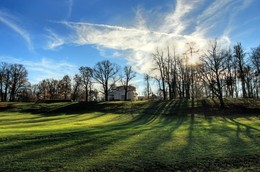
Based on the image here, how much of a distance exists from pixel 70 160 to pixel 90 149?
193 centimetres

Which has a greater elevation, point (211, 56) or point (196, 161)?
point (211, 56)

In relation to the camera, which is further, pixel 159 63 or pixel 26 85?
pixel 26 85

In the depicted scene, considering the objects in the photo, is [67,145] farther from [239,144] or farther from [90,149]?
[239,144]

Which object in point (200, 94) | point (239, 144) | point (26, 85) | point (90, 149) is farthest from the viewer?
point (26, 85)

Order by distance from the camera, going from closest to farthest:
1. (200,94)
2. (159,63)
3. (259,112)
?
(259,112) < (159,63) < (200,94)

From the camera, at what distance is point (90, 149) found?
12.1 meters

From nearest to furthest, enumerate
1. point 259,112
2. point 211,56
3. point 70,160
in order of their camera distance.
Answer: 1. point 70,160
2. point 259,112
3. point 211,56

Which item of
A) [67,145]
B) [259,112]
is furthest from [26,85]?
[67,145]

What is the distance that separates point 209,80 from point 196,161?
37.9m

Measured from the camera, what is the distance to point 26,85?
91.8 metres

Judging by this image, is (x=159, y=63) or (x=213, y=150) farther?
(x=159, y=63)

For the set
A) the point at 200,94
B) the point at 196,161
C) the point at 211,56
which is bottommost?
the point at 196,161

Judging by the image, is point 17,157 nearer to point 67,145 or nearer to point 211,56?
point 67,145

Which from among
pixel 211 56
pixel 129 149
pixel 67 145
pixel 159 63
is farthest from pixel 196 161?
pixel 159 63
